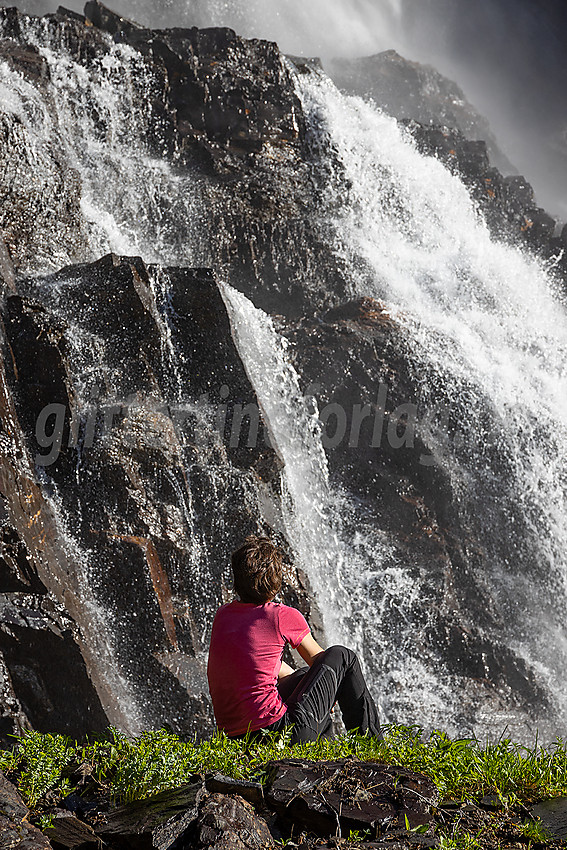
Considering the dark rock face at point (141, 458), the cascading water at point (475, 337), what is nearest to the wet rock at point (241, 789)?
the dark rock face at point (141, 458)

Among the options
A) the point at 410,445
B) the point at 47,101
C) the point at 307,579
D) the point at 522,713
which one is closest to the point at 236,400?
the point at 307,579

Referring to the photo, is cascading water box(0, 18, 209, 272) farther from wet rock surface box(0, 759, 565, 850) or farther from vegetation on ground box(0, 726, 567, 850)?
wet rock surface box(0, 759, 565, 850)

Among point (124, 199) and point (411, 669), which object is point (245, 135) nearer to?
point (124, 199)

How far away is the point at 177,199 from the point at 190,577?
9.54m

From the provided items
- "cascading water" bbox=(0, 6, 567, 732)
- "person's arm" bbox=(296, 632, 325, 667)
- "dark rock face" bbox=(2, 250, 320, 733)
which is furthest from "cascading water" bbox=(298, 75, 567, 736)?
"person's arm" bbox=(296, 632, 325, 667)

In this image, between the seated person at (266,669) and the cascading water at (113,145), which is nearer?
the seated person at (266,669)

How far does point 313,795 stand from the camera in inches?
105

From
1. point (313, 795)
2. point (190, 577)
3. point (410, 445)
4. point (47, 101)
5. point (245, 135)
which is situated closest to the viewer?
point (313, 795)

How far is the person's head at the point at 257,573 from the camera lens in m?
3.79

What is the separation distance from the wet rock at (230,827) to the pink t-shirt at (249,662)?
111 cm

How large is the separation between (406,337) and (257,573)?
9863 millimetres

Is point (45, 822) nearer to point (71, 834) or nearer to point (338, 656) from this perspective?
point (71, 834)

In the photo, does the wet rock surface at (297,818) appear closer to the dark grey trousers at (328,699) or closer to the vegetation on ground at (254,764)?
the vegetation on ground at (254,764)

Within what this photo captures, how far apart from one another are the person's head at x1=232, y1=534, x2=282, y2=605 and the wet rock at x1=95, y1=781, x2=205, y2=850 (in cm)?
124
